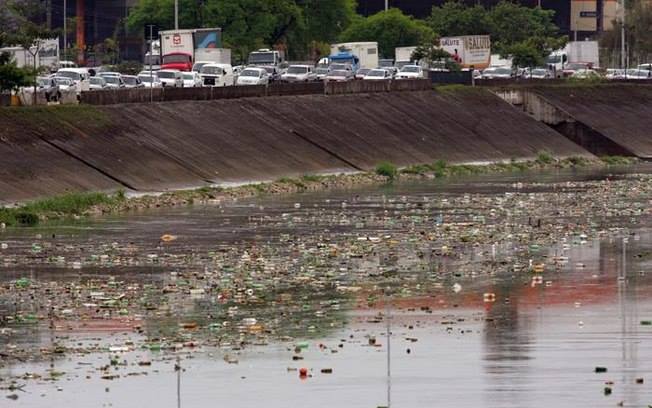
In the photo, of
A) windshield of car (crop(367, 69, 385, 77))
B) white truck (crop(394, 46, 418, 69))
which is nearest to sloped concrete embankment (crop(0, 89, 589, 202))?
windshield of car (crop(367, 69, 385, 77))

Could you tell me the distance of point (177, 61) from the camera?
109000 millimetres

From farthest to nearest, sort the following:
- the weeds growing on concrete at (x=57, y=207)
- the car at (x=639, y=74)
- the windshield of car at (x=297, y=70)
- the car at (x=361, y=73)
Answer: the car at (x=639, y=74)
the windshield of car at (x=297, y=70)
the car at (x=361, y=73)
the weeds growing on concrete at (x=57, y=207)

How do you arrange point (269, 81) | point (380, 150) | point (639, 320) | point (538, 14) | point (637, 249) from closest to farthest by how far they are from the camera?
point (639, 320)
point (637, 249)
point (380, 150)
point (269, 81)
point (538, 14)

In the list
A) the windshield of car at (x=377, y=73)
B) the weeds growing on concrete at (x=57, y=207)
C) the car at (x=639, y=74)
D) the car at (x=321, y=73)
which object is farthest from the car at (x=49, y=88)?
the car at (x=639, y=74)

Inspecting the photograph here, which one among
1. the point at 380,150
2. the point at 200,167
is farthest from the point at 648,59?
the point at 200,167

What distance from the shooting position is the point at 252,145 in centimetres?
7206

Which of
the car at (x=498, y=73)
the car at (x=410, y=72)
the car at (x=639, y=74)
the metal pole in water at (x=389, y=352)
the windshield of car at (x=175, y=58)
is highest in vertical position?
the windshield of car at (x=175, y=58)

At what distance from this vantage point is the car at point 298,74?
10062 cm

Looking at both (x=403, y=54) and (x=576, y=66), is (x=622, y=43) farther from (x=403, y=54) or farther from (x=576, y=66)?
(x=403, y=54)

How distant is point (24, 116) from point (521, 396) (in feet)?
140

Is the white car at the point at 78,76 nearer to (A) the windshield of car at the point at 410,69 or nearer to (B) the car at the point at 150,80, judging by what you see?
(B) the car at the point at 150,80

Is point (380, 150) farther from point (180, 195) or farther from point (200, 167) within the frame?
point (180, 195)

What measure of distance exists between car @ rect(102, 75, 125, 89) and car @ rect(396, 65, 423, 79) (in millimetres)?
19992

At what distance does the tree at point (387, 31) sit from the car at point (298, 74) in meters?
29.5
